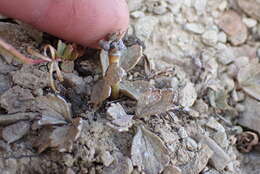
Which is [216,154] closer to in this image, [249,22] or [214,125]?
[214,125]

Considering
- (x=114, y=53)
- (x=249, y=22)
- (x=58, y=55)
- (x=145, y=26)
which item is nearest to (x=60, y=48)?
(x=58, y=55)

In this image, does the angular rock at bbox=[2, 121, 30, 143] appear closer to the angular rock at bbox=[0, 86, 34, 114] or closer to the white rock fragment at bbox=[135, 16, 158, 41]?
the angular rock at bbox=[0, 86, 34, 114]

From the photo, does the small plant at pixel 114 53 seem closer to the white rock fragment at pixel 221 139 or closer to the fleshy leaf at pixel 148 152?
the fleshy leaf at pixel 148 152

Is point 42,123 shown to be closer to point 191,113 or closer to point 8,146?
point 8,146

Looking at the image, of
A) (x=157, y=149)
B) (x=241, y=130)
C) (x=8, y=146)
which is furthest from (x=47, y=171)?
(x=241, y=130)

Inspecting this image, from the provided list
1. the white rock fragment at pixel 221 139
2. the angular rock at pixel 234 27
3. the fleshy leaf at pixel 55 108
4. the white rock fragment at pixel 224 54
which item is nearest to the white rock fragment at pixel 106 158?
the fleshy leaf at pixel 55 108

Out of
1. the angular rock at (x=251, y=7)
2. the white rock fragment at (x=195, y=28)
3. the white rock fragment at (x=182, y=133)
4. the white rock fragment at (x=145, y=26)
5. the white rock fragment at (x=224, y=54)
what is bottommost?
the white rock fragment at (x=182, y=133)
